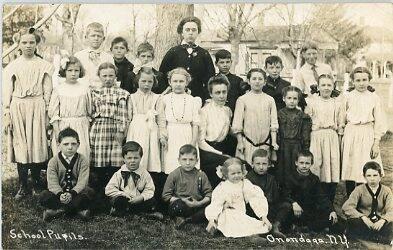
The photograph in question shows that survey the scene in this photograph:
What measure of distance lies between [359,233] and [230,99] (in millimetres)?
1582

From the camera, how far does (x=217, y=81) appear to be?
422cm

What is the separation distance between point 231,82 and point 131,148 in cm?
102

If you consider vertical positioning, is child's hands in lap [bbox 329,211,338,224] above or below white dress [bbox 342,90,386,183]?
below

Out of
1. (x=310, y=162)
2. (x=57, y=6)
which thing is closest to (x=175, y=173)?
(x=310, y=162)

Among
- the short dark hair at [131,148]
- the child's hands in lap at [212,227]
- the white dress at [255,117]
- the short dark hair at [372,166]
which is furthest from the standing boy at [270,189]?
the short dark hair at [131,148]

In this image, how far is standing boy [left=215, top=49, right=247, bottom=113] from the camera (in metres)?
4.25

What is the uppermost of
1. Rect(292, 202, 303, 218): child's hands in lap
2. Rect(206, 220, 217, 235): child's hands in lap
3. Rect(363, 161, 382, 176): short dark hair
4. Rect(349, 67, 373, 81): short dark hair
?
Rect(349, 67, 373, 81): short dark hair

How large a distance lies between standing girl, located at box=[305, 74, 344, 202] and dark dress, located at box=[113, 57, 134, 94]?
1.52m

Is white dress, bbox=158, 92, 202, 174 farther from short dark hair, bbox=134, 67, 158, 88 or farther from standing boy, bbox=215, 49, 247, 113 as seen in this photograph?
standing boy, bbox=215, 49, 247, 113

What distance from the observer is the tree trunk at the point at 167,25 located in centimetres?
426

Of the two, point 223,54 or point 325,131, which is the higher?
point 223,54

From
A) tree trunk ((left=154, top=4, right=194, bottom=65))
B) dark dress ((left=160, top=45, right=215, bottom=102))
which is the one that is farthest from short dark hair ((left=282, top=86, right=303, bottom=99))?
tree trunk ((left=154, top=4, right=194, bottom=65))

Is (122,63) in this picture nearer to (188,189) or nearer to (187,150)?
(187,150)

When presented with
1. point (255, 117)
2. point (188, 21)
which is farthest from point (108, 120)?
point (255, 117)
